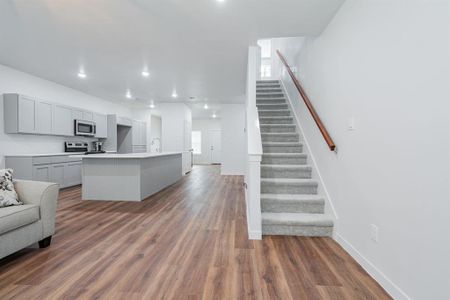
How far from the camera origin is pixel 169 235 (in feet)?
8.31

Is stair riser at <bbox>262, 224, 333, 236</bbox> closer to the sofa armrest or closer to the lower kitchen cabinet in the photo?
the sofa armrest

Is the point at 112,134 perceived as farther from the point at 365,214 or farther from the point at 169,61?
the point at 365,214

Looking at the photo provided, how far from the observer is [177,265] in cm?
191

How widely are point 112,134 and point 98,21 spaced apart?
192 inches

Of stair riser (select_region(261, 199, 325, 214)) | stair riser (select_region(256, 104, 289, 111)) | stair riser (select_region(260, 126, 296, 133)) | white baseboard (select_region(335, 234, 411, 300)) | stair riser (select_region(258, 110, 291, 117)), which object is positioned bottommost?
white baseboard (select_region(335, 234, 411, 300))

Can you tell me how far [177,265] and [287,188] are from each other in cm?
173

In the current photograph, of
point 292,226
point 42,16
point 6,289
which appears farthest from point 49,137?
point 292,226

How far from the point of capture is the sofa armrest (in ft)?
7.08

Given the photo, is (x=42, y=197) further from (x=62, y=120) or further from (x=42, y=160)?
(x=62, y=120)

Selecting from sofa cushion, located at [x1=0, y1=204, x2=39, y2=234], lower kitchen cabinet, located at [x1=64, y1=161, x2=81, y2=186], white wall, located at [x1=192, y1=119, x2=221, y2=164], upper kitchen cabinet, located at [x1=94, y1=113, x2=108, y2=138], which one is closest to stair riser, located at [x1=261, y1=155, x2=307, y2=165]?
sofa cushion, located at [x1=0, y1=204, x2=39, y2=234]

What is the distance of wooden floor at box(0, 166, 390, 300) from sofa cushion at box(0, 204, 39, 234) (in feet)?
1.18

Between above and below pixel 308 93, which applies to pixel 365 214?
below

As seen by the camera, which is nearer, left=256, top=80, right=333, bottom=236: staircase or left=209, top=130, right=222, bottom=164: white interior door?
Result: left=256, top=80, right=333, bottom=236: staircase

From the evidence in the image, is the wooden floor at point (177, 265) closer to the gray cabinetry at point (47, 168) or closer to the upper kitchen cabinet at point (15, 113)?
the gray cabinetry at point (47, 168)
